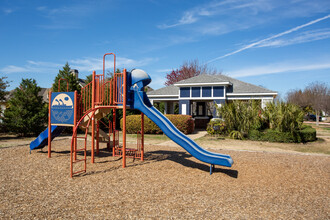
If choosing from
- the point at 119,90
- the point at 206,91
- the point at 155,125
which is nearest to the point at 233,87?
the point at 206,91

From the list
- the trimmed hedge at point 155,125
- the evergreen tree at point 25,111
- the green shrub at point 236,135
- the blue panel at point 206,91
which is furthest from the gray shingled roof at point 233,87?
the evergreen tree at point 25,111

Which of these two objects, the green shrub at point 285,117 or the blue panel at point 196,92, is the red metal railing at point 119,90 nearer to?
the green shrub at point 285,117

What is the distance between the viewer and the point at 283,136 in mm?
13547

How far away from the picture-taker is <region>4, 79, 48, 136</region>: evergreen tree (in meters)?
15.1

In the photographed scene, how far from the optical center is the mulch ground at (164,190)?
4211mm

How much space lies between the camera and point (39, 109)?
16.0 metres

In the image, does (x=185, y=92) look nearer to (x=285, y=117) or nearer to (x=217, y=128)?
(x=217, y=128)

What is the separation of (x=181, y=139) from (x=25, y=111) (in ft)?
42.1

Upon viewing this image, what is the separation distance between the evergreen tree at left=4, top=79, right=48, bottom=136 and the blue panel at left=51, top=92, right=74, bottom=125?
824 centimetres

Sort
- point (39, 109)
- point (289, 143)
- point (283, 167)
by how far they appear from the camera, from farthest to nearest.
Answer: point (39, 109), point (289, 143), point (283, 167)

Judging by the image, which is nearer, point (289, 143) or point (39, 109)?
point (289, 143)

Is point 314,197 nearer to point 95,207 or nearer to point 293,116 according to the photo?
point 95,207

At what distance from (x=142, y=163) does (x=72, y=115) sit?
2.98 metres

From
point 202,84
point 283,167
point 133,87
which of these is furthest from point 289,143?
point 133,87
